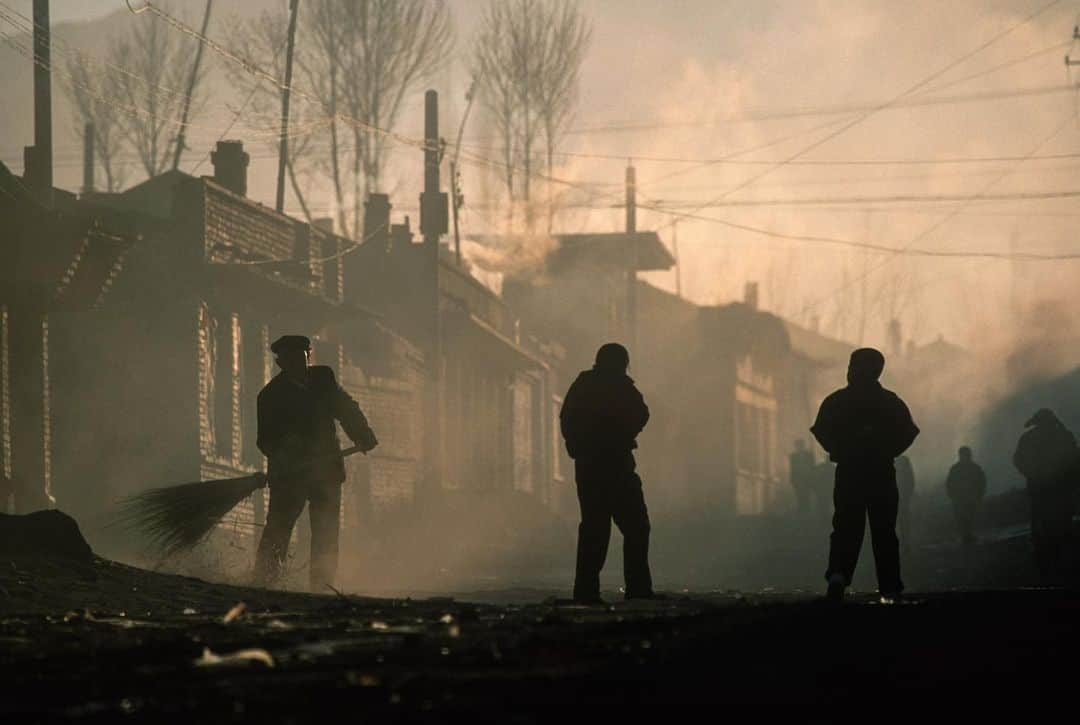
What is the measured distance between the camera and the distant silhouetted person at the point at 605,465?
12094 mm

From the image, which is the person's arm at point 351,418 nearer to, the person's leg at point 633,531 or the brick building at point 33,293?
the person's leg at point 633,531

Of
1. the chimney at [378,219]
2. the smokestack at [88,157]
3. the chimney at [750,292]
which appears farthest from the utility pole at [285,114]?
the chimney at [750,292]

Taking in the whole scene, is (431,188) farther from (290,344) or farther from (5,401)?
(290,344)

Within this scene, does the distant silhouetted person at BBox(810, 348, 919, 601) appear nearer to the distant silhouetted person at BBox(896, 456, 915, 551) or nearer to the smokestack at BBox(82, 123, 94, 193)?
the distant silhouetted person at BBox(896, 456, 915, 551)

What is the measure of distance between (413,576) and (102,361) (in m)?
5.84

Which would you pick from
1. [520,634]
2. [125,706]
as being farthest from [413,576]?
[125,706]

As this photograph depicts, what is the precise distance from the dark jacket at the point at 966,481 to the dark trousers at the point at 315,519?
57.4 feet

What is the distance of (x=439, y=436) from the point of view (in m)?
39.5

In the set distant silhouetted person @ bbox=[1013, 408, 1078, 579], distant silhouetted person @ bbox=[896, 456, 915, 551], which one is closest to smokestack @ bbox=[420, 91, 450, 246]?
distant silhouetted person @ bbox=[896, 456, 915, 551]

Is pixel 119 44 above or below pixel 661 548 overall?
above

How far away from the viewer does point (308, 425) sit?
1288 cm

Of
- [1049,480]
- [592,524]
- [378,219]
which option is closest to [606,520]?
[592,524]

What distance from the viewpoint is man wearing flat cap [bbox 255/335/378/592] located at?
12820mm

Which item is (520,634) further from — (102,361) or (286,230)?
(286,230)
